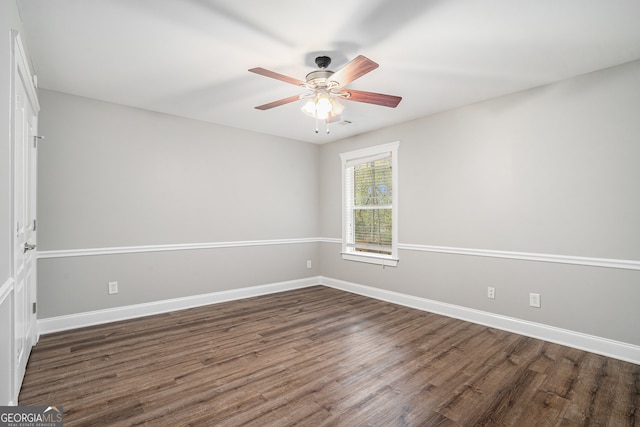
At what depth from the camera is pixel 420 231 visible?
408 centimetres

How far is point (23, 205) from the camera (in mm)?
2357

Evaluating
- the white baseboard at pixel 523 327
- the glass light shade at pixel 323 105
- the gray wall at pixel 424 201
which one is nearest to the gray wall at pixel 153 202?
the gray wall at pixel 424 201

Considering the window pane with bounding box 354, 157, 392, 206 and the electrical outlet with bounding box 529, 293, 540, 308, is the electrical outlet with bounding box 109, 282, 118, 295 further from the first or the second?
the electrical outlet with bounding box 529, 293, 540, 308

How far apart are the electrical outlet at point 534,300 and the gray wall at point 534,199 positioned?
1.8 inches

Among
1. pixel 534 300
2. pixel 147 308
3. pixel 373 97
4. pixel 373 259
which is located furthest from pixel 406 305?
pixel 147 308

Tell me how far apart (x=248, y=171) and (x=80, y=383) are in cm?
311

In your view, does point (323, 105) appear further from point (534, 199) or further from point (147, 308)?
point (147, 308)

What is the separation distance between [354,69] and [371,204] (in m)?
2.85

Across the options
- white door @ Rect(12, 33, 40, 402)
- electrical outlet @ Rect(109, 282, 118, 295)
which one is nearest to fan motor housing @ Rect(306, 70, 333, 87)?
white door @ Rect(12, 33, 40, 402)

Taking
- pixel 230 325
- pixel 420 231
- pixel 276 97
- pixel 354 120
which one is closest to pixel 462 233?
pixel 420 231

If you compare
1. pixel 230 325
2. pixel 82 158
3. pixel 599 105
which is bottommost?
pixel 230 325

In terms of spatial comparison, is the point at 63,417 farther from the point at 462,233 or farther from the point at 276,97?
the point at 462,233

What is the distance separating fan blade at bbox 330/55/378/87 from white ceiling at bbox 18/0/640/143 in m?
0.27

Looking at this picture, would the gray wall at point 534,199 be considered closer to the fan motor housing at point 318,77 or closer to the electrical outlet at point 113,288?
the fan motor housing at point 318,77
